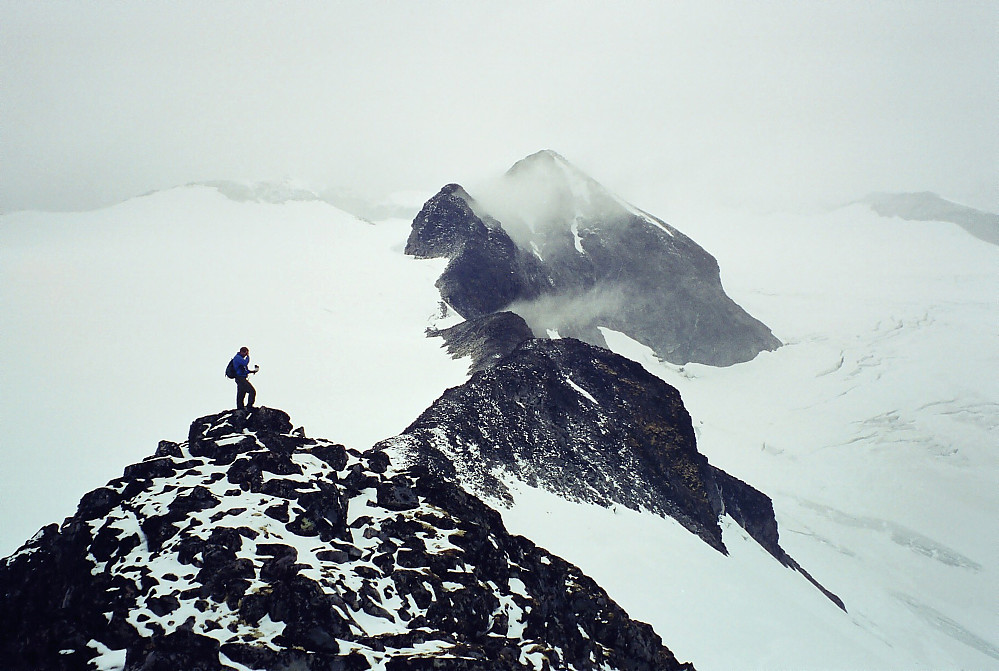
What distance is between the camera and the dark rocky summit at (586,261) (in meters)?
79.8

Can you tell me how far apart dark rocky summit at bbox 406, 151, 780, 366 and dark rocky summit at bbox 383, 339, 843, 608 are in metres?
35.0

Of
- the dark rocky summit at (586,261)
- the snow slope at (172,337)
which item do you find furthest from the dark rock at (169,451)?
the dark rocky summit at (586,261)

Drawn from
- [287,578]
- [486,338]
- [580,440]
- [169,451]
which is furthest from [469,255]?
[287,578]

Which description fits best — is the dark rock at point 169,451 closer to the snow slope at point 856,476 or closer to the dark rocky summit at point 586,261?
the snow slope at point 856,476

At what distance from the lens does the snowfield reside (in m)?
27.2

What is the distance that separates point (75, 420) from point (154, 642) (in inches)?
937

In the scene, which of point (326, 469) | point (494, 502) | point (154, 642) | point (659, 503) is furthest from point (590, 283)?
point (154, 642)

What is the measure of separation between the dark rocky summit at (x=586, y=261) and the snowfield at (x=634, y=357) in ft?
15.3

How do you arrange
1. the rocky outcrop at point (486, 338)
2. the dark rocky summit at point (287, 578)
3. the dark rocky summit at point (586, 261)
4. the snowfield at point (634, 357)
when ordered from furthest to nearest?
the dark rocky summit at point (586, 261) → the rocky outcrop at point (486, 338) → the snowfield at point (634, 357) → the dark rocky summit at point (287, 578)

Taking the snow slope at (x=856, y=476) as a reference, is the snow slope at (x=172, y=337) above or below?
above

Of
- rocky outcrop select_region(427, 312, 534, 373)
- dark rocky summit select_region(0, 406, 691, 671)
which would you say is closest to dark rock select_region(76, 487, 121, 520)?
dark rocky summit select_region(0, 406, 691, 671)

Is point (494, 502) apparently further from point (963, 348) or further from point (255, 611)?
point (963, 348)

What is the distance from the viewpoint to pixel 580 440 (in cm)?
3434

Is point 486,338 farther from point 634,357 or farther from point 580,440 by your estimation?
point 634,357
